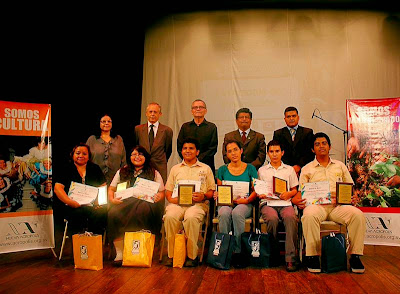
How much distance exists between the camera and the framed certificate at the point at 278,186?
4.08m

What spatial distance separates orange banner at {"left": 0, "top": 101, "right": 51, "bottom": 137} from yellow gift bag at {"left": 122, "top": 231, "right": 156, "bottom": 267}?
177cm

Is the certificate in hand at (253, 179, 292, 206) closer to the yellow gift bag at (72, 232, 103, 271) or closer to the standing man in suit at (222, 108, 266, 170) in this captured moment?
the standing man in suit at (222, 108, 266, 170)

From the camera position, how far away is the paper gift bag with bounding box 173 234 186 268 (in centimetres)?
389

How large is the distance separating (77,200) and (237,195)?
180 centimetres

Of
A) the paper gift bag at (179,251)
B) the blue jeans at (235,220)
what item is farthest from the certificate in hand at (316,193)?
the paper gift bag at (179,251)

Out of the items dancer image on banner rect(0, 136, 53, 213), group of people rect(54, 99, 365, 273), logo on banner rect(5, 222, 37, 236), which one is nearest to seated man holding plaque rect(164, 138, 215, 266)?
group of people rect(54, 99, 365, 273)

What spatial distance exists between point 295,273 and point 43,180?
308 centimetres

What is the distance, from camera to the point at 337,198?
396 centimetres

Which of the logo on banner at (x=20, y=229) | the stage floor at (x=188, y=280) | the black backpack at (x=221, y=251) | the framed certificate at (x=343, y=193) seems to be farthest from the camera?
the logo on banner at (x=20, y=229)

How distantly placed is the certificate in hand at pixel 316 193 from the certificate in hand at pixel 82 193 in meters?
2.35

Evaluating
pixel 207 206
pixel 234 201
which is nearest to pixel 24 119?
pixel 207 206

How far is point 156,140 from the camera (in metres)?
5.18

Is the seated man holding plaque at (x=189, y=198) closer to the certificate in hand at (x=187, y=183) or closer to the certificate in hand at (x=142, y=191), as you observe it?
the certificate in hand at (x=187, y=183)

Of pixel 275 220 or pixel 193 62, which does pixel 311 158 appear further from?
pixel 193 62
